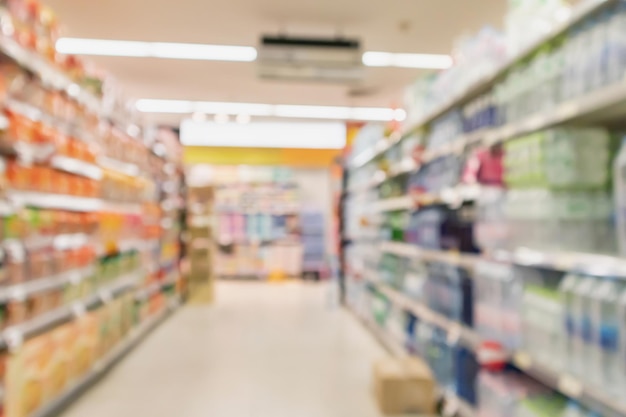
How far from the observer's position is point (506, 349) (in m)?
2.72

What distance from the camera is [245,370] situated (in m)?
4.64

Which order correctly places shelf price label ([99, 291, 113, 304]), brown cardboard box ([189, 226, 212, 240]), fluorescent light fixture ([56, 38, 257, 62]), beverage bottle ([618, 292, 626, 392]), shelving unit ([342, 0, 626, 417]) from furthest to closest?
brown cardboard box ([189, 226, 212, 240]), fluorescent light fixture ([56, 38, 257, 62]), shelf price label ([99, 291, 113, 304]), shelving unit ([342, 0, 626, 417]), beverage bottle ([618, 292, 626, 392])

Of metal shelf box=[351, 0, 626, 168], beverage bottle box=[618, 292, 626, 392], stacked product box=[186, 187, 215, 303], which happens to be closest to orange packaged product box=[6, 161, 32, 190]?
metal shelf box=[351, 0, 626, 168]

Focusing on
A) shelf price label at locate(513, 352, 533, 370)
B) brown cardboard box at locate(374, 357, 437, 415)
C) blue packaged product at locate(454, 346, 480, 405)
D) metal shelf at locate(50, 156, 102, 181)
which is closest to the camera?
shelf price label at locate(513, 352, 533, 370)

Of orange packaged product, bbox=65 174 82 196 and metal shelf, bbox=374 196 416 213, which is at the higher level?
orange packaged product, bbox=65 174 82 196

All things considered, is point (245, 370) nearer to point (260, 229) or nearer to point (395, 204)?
point (395, 204)

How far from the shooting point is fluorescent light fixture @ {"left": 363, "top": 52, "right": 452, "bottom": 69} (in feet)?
24.8

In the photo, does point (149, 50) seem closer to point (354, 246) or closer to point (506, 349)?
point (354, 246)

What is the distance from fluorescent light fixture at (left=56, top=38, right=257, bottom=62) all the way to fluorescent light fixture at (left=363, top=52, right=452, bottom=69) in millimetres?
1702

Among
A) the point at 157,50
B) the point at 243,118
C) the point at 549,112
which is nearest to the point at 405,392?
the point at 549,112

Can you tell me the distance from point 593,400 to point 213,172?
11.8 m

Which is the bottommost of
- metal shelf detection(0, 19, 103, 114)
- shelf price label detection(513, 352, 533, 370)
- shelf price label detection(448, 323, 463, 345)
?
shelf price label detection(448, 323, 463, 345)

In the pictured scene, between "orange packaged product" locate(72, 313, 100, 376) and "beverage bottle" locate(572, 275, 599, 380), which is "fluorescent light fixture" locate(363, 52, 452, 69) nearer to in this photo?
"orange packaged product" locate(72, 313, 100, 376)

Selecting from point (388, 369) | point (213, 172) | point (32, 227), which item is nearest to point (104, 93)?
point (32, 227)
